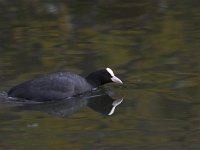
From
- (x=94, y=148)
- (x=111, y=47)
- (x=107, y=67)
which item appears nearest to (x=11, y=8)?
(x=111, y=47)

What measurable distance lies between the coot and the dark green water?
0.19 meters

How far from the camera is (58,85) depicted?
11.2 meters

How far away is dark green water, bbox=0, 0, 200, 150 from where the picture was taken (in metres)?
9.23

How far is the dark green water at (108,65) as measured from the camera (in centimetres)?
923

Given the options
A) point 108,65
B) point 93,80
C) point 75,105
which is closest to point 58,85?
point 75,105

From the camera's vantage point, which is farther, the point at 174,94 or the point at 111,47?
the point at 111,47

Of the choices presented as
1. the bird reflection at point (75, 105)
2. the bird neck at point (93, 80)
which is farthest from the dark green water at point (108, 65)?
the bird neck at point (93, 80)

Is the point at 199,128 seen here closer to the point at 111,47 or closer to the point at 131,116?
the point at 131,116

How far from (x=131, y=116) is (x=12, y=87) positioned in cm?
227

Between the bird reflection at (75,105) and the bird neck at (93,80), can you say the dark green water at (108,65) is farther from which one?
the bird neck at (93,80)

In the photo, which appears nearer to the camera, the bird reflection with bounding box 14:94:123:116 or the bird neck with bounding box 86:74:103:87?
the bird reflection with bounding box 14:94:123:116

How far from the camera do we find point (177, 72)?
12.0 meters

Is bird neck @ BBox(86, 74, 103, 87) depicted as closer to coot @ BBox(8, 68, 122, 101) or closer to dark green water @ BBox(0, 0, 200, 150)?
coot @ BBox(8, 68, 122, 101)

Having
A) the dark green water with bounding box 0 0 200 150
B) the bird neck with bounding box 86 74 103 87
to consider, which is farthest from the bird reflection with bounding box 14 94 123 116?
the bird neck with bounding box 86 74 103 87
